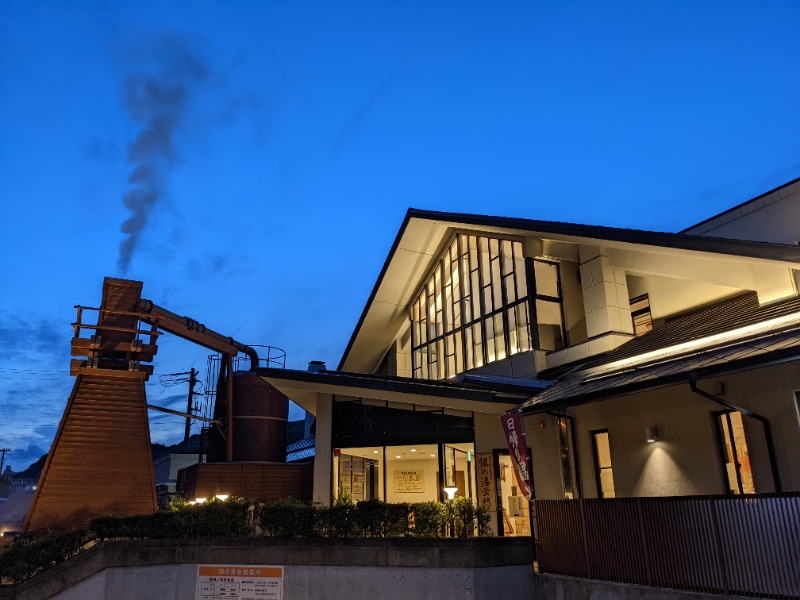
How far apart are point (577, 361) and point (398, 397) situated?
5181 millimetres

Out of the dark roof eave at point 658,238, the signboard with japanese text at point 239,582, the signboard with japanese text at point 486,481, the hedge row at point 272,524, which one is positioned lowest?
the signboard with japanese text at point 239,582

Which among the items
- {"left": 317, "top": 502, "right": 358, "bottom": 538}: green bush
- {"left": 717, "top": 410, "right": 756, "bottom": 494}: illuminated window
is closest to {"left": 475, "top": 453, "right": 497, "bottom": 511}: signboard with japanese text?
{"left": 317, "top": 502, "right": 358, "bottom": 538}: green bush

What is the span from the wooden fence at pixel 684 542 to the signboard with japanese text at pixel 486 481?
5.27 m

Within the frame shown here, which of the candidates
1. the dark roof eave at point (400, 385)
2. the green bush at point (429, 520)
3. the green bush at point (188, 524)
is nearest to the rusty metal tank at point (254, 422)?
the dark roof eave at point (400, 385)

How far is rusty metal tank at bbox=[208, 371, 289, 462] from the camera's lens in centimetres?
2917

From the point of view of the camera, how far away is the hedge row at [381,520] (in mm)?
12461

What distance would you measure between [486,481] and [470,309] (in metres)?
6.73

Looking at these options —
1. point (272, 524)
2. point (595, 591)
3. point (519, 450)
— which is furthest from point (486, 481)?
point (595, 591)

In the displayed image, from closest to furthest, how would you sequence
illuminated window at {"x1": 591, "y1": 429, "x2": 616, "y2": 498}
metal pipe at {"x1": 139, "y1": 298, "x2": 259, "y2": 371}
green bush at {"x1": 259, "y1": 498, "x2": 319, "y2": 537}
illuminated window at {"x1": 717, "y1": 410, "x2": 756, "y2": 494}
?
illuminated window at {"x1": 717, "y1": 410, "x2": 756, "y2": 494}
green bush at {"x1": 259, "y1": 498, "x2": 319, "y2": 537}
illuminated window at {"x1": 591, "y1": 429, "x2": 616, "y2": 498}
metal pipe at {"x1": 139, "y1": 298, "x2": 259, "y2": 371}

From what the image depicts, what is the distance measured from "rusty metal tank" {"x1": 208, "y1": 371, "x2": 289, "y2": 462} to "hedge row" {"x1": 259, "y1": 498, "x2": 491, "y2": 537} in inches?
659

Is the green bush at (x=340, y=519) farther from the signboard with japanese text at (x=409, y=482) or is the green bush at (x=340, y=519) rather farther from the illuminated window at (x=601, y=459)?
the illuminated window at (x=601, y=459)

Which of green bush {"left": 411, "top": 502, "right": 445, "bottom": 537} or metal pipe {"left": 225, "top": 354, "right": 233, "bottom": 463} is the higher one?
metal pipe {"left": 225, "top": 354, "right": 233, "bottom": 463}

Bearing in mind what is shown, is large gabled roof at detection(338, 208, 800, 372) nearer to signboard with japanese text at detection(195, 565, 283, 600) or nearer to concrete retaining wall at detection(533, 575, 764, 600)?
concrete retaining wall at detection(533, 575, 764, 600)

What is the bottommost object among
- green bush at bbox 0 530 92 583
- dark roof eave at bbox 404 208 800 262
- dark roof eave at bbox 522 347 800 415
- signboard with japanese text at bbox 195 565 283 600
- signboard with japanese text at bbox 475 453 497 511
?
signboard with japanese text at bbox 195 565 283 600
